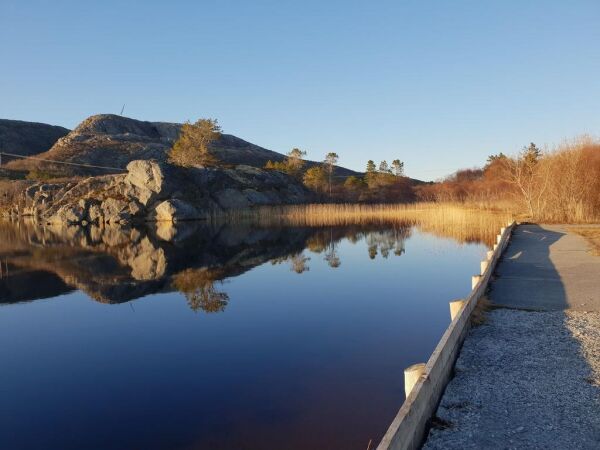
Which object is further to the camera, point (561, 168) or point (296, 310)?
point (561, 168)

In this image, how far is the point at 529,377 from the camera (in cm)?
482

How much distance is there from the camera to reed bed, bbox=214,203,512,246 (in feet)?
84.6

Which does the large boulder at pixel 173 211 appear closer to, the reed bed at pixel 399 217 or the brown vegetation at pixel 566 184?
the reed bed at pixel 399 217

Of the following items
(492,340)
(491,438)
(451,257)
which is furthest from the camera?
(451,257)

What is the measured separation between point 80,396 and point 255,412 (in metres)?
2.51

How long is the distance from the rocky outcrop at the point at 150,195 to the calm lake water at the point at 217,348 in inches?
1066

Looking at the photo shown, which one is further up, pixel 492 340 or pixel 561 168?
pixel 561 168

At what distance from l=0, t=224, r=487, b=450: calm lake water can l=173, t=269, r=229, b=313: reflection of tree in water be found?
56 millimetres

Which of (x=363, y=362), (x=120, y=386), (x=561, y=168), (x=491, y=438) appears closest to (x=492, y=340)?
(x=363, y=362)

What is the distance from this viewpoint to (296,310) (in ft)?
34.7

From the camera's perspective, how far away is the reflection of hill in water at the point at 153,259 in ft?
44.2

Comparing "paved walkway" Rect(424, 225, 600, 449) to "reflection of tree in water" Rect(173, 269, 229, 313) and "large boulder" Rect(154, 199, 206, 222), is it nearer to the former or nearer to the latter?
"reflection of tree in water" Rect(173, 269, 229, 313)

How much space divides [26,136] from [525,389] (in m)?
129

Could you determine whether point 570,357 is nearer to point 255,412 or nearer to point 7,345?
point 255,412
